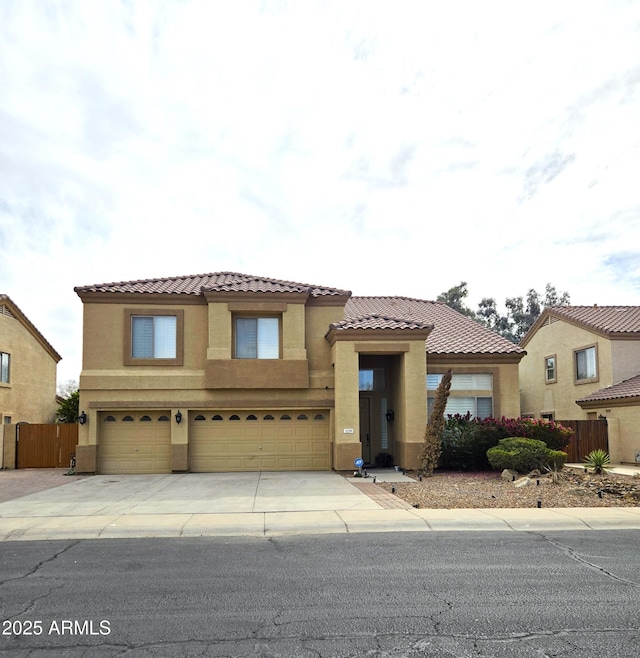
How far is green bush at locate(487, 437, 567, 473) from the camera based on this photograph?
17188mm

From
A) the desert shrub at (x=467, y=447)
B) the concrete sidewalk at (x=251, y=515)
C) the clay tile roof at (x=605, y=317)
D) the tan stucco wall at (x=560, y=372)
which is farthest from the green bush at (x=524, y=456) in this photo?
the clay tile roof at (x=605, y=317)

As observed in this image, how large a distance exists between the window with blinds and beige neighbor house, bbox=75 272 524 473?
34 millimetres

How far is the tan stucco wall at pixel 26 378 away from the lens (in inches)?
1062

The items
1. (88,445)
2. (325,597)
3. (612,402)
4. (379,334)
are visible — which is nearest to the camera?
(325,597)

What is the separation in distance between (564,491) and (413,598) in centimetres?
875

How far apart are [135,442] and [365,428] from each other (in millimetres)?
7913

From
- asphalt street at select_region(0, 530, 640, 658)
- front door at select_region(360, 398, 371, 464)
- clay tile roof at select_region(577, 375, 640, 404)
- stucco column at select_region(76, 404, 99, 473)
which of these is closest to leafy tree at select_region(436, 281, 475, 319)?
clay tile roof at select_region(577, 375, 640, 404)

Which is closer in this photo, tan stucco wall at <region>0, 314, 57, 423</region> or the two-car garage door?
the two-car garage door

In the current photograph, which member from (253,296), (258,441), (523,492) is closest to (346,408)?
(258,441)

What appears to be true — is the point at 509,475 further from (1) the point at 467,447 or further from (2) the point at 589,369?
(2) the point at 589,369

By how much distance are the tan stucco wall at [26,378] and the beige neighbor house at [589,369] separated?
2477cm

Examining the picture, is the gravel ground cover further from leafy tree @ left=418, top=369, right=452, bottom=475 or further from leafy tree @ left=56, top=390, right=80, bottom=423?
leafy tree @ left=56, top=390, right=80, bottom=423

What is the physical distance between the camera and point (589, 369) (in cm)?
2698

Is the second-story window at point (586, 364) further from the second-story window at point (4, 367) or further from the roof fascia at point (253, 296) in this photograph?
the second-story window at point (4, 367)
